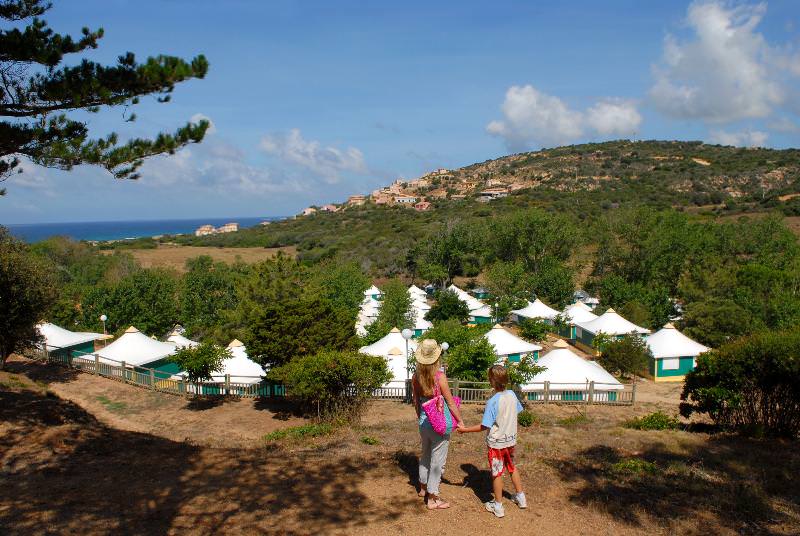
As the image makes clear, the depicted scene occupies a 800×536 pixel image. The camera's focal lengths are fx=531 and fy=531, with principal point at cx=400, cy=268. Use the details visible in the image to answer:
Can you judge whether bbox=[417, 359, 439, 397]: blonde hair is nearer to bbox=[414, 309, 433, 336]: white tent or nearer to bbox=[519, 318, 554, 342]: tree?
bbox=[519, 318, 554, 342]: tree

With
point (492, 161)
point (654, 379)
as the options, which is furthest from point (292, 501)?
point (492, 161)

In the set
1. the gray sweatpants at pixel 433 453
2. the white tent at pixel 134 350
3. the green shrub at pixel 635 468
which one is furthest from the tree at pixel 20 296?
the green shrub at pixel 635 468

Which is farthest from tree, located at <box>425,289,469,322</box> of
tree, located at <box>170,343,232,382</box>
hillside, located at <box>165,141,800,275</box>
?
hillside, located at <box>165,141,800,275</box>

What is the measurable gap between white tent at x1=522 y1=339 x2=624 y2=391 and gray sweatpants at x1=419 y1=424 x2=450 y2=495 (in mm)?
11175

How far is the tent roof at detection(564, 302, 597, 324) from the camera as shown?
2923 centimetres

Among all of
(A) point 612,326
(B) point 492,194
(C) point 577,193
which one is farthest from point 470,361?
(B) point 492,194

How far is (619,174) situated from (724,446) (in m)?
86.3

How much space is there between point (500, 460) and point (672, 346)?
20.0 meters

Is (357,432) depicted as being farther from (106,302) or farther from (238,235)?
(238,235)

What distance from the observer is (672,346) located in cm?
2161

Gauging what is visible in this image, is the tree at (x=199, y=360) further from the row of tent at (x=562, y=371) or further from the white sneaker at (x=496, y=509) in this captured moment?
the white sneaker at (x=496, y=509)

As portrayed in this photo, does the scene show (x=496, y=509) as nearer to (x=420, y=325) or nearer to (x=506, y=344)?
(x=506, y=344)

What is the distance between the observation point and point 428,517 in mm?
4547

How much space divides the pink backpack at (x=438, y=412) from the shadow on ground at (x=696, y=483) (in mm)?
1685
